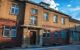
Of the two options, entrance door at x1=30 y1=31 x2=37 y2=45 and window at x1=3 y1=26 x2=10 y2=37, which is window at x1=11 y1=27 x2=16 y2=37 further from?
entrance door at x1=30 y1=31 x2=37 y2=45

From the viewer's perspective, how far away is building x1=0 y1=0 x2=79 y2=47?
22.8 metres

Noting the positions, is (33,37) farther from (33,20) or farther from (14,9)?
(14,9)

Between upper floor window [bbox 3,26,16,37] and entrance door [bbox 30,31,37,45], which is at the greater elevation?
upper floor window [bbox 3,26,16,37]

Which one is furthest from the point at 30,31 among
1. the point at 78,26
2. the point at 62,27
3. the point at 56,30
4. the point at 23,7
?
the point at 78,26

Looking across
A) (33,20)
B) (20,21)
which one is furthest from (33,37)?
(20,21)

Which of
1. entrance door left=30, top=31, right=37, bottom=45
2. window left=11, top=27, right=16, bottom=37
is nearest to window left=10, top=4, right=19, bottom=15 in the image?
window left=11, top=27, right=16, bottom=37

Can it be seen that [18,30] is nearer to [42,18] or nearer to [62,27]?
[42,18]

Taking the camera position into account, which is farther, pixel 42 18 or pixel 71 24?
pixel 71 24

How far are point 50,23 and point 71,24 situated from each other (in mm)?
8586

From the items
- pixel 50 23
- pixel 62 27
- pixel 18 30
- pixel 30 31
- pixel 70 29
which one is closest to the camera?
pixel 18 30

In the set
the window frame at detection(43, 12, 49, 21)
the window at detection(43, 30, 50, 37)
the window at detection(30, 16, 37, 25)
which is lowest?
the window at detection(43, 30, 50, 37)

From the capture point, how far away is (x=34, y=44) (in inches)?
1023

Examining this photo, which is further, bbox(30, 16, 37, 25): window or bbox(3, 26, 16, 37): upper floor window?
bbox(30, 16, 37, 25): window

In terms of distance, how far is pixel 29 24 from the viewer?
991 inches
